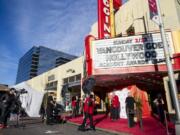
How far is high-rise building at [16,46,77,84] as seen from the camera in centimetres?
14662

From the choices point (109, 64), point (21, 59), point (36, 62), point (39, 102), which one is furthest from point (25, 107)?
point (21, 59)

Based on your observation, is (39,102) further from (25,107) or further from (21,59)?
(21,59)

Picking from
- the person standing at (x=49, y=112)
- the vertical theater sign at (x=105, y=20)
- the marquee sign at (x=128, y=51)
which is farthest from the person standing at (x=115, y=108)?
the vertical theater sign at (x=105, y=20)

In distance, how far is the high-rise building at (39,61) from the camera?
147 metres

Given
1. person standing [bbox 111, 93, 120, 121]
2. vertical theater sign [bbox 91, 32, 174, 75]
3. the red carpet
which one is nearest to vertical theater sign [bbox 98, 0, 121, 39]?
vertical theater sign [bbox 91, 32, 174, 75]

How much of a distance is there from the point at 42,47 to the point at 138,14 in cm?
14383

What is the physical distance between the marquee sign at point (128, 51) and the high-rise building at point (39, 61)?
132959 millimetres

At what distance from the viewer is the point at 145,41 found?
42.0 feet

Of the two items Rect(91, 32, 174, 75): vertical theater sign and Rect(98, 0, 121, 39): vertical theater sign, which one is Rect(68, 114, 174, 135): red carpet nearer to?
Rect(91, 32, 174, 75): vertical theater sign

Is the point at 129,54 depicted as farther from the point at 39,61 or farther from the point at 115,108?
the point at 39,61

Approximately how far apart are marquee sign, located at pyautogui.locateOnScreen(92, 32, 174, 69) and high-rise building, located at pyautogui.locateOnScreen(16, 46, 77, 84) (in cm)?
13296

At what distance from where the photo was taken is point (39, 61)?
5861 inches

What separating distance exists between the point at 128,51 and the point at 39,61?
14201cm

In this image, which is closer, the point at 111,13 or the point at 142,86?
the point at 142,86
